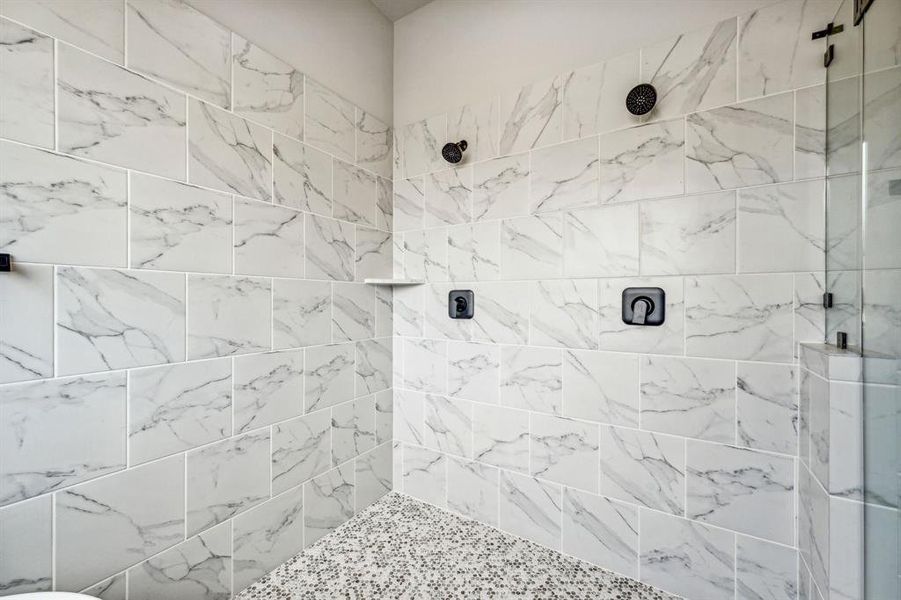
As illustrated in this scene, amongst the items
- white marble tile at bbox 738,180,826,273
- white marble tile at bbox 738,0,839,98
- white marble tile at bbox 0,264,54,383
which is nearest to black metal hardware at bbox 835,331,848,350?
white marble tile at bbox 738,180,826,273

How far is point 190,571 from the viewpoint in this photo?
0.99 meters

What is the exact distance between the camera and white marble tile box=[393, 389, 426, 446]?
163cm

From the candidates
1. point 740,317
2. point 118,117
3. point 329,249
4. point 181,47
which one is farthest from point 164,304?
point 740,317

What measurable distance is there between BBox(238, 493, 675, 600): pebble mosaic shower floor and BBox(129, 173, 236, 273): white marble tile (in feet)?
3.30

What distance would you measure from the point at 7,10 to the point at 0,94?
169mm

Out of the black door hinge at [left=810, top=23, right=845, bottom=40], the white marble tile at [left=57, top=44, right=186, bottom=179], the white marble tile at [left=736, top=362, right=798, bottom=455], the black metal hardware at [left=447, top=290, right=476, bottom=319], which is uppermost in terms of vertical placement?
the black door hinge at [left=810, top=23, right=845, bottom=40]

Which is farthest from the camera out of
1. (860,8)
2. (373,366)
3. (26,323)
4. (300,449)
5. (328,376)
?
(373,366)

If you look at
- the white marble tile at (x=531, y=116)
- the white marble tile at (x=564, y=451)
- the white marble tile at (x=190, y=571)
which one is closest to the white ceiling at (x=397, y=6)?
the white marble tile at (x=531, y=116)

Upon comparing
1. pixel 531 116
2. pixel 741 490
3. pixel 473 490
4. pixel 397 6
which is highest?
pixel 397 6

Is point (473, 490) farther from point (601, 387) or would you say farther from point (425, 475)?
point (601, 387)

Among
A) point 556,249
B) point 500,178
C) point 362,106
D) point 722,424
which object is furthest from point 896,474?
point 362,106

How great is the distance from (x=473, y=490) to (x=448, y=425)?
0.27 m

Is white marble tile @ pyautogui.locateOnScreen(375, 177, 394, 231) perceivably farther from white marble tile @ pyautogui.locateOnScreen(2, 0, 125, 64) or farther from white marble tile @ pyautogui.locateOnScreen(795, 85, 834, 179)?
white marble tile @ pyautogui.locateOnScreen(795, 85, 834, 179)

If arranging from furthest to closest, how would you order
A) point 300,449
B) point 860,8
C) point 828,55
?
point 300,449
point 828,55
point 860,8
